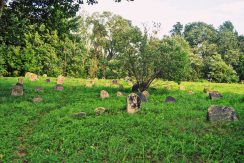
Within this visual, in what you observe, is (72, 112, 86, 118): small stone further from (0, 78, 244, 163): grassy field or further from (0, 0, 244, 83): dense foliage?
(0, 0, 244, 83): dense foliage

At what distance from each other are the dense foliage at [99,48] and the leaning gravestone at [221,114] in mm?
11581

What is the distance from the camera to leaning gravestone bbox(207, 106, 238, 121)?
1483 centimetres

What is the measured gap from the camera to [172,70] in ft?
87.9

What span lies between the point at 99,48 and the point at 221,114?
56300mm

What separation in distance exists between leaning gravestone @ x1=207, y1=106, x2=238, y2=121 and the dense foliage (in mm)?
11581

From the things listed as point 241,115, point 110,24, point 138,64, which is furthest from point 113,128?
point 110,24

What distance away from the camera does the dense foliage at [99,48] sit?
88.0 ft

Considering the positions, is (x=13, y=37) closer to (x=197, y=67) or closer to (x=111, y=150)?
(x=111, y=150)

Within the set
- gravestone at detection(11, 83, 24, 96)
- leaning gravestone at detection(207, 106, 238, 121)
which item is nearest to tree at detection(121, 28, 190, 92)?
gravestone at detection(11, 83, 24, 96)

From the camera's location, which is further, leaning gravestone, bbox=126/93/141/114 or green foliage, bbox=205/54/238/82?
green foliage, bbox=205/54/238/82

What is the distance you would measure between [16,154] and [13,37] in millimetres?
19941

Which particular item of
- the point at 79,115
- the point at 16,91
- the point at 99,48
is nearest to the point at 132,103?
the point at 79,115

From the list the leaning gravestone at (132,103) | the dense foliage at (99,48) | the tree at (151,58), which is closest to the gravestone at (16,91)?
the dense foliage at (99,48)

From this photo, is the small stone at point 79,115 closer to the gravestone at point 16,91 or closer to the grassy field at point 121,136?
the grassy field at point 121,136
